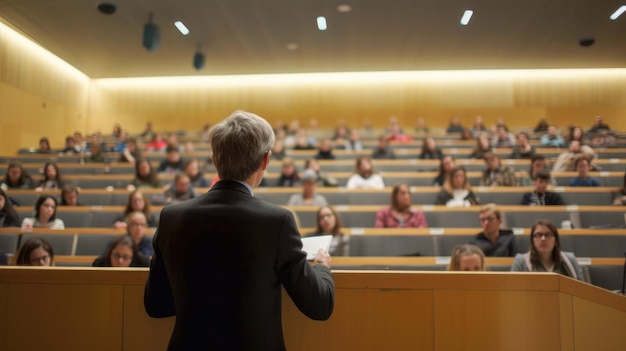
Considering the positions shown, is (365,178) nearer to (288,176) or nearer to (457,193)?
(288,176)

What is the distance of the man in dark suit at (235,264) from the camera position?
661mm

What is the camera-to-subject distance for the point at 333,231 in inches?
93.5

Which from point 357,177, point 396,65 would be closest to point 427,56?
point 396,65

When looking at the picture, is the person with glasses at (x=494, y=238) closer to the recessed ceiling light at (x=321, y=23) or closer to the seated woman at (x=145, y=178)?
the seated woman at (x=145, y=178)

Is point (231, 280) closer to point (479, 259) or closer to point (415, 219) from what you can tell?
point (479, 259)

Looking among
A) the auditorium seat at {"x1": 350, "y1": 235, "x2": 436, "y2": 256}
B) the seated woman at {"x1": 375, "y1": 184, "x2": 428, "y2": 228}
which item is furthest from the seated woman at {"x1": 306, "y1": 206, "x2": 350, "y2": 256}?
the seated woman at {"x1": 375, "y1": 184, "x2": 428, "y2": 228}

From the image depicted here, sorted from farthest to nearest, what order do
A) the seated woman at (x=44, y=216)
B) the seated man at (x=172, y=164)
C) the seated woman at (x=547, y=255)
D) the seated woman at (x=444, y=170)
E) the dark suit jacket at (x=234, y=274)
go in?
the seated man at (x=172, y=164)
the seated woman at (x=444, y=170)
the seated woman at (x=44, y=216)
the seated woman at (x=547, y=255)
the dark suit jacket at (x=234, y=274)

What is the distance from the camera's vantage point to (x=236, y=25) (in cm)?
513

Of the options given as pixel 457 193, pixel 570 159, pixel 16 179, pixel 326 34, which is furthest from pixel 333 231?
pixel 326 34

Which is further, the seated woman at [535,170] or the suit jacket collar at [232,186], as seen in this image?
the seated woman at [535,170]

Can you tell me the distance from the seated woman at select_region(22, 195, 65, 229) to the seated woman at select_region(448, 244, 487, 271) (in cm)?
221

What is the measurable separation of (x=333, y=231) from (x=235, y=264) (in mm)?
1731

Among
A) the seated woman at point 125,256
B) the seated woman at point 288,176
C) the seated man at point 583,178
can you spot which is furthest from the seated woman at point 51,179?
the seated man at point 583,178

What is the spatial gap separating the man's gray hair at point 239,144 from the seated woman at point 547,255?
1510mm
